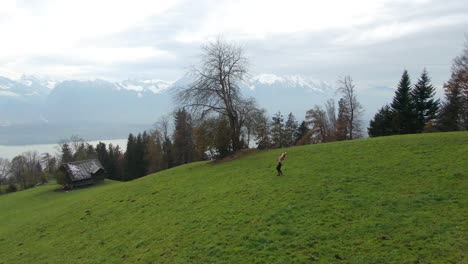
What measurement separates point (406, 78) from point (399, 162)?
44429 millimetres

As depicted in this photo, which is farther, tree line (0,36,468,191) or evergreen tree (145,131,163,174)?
evergreen tree (145,131,163,174)

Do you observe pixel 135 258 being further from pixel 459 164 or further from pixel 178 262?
pixel 459 164

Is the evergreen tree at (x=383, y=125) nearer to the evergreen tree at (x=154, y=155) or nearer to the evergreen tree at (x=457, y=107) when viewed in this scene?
the evergreen tree at (x=457, y=107)

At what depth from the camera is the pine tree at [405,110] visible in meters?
55.2

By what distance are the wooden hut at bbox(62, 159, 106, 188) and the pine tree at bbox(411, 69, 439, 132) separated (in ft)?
210

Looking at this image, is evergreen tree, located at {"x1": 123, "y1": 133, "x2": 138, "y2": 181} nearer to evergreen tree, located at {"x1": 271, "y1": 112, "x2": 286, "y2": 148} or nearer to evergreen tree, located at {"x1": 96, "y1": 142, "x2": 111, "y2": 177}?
evergreen tree, located at {"x1": 96, "y1": 142, "x2": 111, "y2": 177}

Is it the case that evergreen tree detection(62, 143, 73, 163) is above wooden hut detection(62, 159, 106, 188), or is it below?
above

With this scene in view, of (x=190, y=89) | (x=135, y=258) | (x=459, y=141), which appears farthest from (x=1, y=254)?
(x=459, y=141)

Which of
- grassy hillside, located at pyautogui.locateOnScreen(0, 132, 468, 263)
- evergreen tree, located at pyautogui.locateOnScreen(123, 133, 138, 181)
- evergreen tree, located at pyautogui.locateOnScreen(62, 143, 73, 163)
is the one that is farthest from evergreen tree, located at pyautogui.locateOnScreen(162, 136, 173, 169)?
grassy hillside, located at pyautogui.locateOnScreen(0, 132, 468, 263)

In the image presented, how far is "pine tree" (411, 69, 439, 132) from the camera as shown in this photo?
56000 millimetres

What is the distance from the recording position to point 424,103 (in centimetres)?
5619

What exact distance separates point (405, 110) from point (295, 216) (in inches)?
1888

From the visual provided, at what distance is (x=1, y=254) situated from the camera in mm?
23203

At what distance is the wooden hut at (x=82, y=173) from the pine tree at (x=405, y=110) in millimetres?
60772
